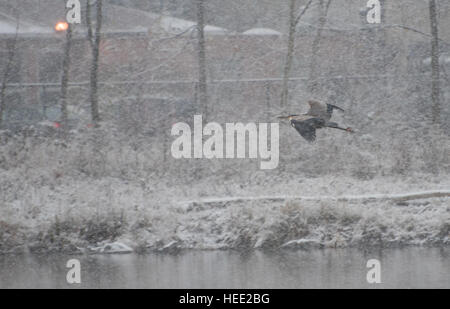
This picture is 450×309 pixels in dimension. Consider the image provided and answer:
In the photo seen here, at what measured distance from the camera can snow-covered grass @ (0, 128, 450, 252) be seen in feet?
40.4

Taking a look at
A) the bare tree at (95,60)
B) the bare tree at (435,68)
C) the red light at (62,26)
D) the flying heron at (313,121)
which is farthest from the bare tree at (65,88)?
the bare tree at (435,68)

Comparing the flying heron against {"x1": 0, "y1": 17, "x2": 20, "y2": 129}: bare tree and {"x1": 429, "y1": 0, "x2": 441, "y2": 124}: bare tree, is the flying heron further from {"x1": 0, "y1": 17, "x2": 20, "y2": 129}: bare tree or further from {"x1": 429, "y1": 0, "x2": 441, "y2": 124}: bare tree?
{"x1": 0, "y1": 17, "x2": 20, "y2": 129}: bare tree

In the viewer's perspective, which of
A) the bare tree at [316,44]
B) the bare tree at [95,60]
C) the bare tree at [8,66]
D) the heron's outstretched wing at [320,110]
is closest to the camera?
the heron's outstretched wing at [320,110]

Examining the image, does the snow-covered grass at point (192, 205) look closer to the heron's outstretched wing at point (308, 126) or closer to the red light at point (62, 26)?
the heron's outstretched wing at point (308, 126)

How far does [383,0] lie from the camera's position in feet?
67.4

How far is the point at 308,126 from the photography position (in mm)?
11469

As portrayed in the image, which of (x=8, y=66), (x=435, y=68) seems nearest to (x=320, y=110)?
(x=435, y=68)

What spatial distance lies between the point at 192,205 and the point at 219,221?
2.89 feet

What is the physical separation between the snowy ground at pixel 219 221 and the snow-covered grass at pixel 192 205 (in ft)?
0.05

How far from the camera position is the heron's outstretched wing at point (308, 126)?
11.3 m

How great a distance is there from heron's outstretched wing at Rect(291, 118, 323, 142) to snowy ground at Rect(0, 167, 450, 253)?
5.33ft
